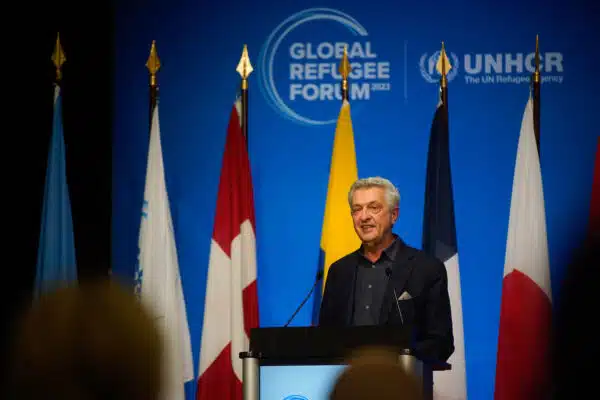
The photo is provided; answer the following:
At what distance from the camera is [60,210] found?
5.41 metres

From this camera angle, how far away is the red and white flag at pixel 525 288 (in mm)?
5027

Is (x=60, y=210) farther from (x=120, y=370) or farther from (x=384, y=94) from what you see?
(x=120, y=370)

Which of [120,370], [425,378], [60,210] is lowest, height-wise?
[425,378]

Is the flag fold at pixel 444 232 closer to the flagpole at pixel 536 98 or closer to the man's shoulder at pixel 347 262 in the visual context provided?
the flagpole at pixel 536 98

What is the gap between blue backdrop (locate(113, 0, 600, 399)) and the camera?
559 centimetres

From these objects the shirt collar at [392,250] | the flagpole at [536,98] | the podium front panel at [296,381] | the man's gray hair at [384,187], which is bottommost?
the podium front panel at [296,381]

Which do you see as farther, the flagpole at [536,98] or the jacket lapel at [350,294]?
the flagpole at [536,98]

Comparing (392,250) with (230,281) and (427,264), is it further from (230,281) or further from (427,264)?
(230,281)

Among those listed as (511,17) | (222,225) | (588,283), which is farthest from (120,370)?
(511,17)

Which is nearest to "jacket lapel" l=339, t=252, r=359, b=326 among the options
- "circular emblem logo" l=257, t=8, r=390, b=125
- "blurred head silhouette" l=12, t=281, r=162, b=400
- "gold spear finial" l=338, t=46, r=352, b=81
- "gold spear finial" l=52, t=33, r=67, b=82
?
"gold spear finial" l=338, t=46, r=352, b=81

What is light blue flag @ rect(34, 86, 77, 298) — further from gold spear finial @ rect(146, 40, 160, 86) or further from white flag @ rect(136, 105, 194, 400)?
gold spear finial @ rect(146, 40, 160, 86)

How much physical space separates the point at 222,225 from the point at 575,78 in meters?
2.42

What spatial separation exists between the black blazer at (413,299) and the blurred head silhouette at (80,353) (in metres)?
2.58

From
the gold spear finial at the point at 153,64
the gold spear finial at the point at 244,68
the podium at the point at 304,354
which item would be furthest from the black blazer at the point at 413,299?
the gold spear finial at the point at 153,64
